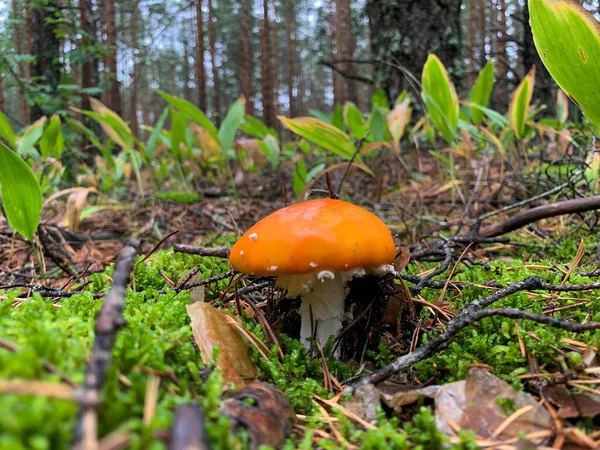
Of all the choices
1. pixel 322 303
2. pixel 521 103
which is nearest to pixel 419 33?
pixel 521 103

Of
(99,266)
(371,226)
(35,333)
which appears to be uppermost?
(371,226)

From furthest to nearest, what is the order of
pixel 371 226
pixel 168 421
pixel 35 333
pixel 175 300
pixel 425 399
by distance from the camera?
pixel 175 300 → pixel 371 226 → pixel 425 399 → pixel 35 333 → pixel 168 421

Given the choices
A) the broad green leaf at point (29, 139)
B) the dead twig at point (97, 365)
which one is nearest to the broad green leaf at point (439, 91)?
the dead twig at point (97, 365)

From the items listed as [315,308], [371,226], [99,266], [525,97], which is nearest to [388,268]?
[371,226]

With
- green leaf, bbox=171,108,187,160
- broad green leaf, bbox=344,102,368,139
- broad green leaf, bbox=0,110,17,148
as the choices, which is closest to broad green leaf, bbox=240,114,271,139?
green leaf, bbox=171,108,187,160

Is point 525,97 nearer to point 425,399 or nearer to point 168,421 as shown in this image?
point 425,399

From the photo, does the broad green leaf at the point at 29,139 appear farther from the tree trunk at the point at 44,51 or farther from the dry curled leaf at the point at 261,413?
the tree trunk at the point at 44,51

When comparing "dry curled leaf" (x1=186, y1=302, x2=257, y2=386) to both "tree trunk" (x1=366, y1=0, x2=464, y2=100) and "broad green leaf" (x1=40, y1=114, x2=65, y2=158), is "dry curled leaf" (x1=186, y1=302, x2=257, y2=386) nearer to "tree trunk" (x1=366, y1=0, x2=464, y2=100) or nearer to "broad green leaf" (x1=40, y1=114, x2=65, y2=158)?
"broad green leaf" (x1=40, y1=114, x2=65, y2=158)
